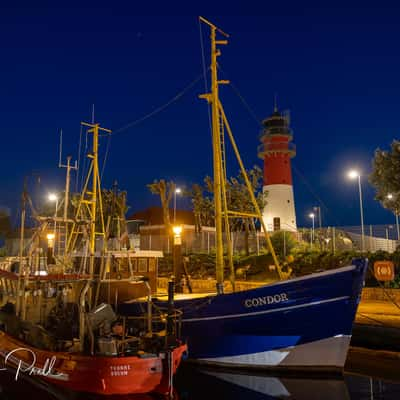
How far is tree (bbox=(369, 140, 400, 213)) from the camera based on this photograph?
2236 centimetres

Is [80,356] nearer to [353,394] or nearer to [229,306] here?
[229,306]

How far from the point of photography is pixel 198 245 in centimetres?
3494

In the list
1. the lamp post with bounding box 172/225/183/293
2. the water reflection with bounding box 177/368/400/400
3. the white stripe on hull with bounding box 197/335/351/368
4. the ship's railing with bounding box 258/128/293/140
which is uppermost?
the ship's railing with bounding box 258/128/293/140

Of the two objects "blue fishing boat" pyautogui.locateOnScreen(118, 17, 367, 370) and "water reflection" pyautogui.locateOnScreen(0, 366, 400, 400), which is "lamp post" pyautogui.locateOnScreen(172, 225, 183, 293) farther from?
"water reflection" pyautogui.locateOnScreen(0, 366, 400, 400)

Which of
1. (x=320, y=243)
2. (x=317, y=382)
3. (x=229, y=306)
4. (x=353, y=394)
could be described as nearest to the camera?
(x=353, y=394)

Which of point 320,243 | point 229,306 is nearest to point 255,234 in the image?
point 320,243

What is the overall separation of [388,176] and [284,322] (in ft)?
48.7

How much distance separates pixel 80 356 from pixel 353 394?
686cm

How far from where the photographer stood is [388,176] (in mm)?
22672

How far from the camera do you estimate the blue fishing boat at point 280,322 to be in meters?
10.8

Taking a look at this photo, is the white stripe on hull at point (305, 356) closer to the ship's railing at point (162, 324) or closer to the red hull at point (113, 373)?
the ship's railing at point (162, 324)

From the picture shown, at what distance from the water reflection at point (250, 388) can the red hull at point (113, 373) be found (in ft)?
1.02

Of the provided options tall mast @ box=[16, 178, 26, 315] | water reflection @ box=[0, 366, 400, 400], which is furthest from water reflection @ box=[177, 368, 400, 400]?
tall mast @ box=[16, 178, 26, 315]

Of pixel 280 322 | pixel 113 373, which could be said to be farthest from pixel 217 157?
pixel 113 373
